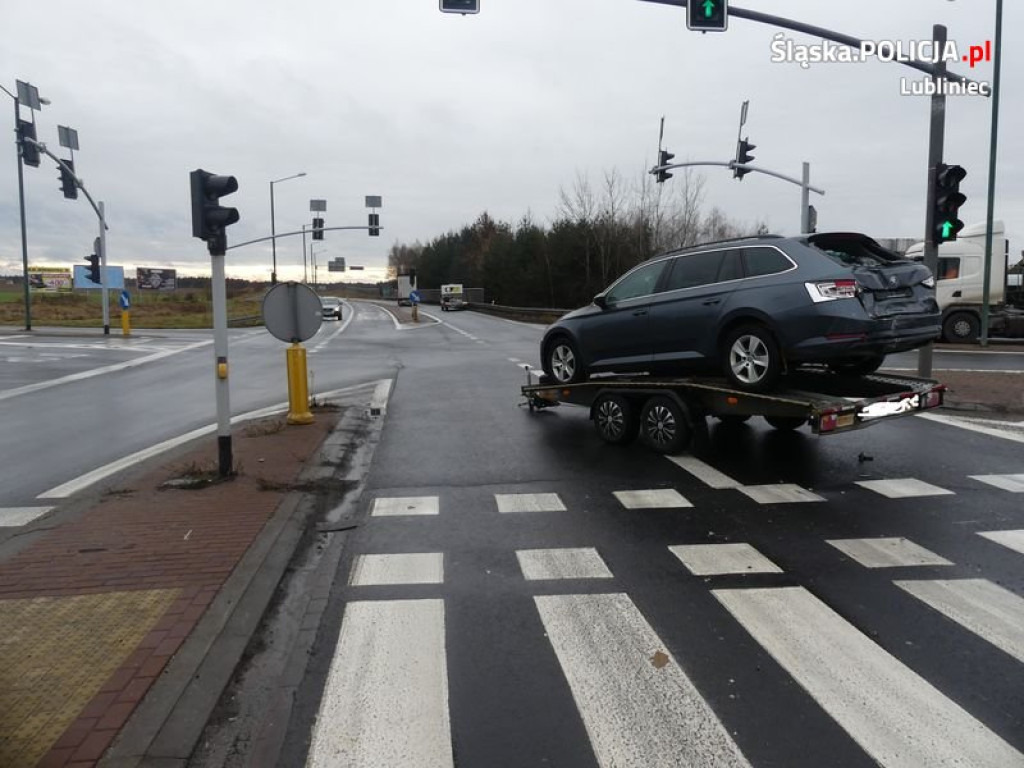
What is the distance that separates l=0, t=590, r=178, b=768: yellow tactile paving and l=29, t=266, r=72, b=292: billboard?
86.2 meters

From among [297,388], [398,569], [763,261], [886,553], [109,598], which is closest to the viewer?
[109,598]

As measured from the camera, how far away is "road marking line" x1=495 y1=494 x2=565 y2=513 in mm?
6781

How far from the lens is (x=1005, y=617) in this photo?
439cm

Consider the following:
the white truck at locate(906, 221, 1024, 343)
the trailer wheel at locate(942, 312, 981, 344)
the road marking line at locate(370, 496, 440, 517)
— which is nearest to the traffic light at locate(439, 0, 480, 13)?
the road marking line at locate(370, 496, 440, 517)

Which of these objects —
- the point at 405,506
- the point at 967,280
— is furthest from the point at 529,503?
the point at 967,280

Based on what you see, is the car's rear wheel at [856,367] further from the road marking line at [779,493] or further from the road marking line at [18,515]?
the road marking line at [18,515]

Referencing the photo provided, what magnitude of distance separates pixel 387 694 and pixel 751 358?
5542 mm

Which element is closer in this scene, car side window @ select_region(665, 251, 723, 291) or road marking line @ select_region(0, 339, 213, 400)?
car side window @ select_region(665, 251, 723, 291)

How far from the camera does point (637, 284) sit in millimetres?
9555

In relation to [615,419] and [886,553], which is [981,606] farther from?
[615,419]

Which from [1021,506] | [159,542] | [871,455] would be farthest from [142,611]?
[871,455]

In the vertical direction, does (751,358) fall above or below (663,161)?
below

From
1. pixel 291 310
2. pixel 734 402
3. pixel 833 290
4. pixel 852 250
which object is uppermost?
pixel 852 250

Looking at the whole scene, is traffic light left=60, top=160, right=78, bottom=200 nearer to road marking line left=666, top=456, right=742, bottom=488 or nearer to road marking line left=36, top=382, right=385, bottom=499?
road marking line left=36, top=382, right=385, bottom=499
